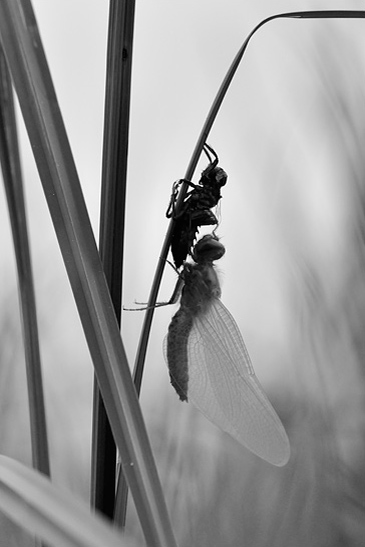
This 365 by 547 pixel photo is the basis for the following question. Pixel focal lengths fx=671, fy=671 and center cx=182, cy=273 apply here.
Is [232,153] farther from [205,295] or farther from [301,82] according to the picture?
[205,295]

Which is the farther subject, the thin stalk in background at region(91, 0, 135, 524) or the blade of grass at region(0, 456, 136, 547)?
the thin stalk in background at region(91, 0, 135, 524)

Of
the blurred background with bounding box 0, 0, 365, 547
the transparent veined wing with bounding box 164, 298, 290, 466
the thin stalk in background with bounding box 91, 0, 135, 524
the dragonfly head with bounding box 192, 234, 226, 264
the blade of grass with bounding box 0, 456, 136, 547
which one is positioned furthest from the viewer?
the blurred background with bounding box 0, 0, 365, 547

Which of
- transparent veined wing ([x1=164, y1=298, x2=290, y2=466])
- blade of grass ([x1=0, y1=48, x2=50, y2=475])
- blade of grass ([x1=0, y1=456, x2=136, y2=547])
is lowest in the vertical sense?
transparent veined wing ([x1=164, y1=298, x2=290, y2=466])

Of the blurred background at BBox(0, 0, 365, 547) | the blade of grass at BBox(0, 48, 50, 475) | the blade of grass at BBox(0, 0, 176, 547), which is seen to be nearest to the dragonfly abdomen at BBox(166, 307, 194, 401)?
the blurred background at BBox(0, 0, 365, 547)

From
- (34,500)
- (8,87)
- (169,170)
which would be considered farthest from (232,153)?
(34,500)

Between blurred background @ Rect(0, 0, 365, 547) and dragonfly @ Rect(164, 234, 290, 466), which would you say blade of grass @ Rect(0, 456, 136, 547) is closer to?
dragonfly @ Rect(164, 234, 290, 466)

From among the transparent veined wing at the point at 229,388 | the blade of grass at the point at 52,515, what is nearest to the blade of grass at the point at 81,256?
the blade of grass at the point at 52,515

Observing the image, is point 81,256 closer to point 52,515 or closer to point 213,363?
point 52,515
